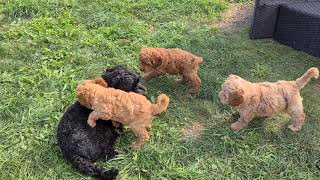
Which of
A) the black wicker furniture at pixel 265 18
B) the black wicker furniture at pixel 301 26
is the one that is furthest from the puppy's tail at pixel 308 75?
the black wicker furniture at pixel 265 18

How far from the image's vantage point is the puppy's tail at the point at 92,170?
4.11m

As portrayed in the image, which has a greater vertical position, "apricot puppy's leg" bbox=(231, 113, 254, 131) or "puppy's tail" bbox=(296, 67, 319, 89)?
"puppy's tail" bbox=(296, 67, 319, 89)

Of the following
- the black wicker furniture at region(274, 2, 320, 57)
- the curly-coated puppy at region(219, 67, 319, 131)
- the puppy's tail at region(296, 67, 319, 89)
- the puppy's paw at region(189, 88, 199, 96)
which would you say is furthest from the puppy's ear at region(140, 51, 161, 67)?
the black wicker furniture at region(274, 2, 320, 57)

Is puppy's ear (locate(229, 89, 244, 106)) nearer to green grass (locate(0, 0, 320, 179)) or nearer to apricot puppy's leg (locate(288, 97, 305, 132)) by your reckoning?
green grass (locate(0, 0, 320, 179))

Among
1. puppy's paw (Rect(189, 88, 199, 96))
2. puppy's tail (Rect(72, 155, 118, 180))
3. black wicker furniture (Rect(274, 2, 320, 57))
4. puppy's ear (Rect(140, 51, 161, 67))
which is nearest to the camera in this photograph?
puppy's tail (Rect(72, 155, 118, 180))

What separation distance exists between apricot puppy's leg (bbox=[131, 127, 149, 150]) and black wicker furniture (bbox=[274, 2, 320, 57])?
299 centimetres

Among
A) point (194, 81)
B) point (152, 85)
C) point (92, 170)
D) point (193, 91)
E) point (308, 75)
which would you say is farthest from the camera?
point (152, 85)

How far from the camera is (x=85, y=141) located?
13.8ft

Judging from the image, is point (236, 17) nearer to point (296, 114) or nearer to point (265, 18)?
point (265, 18)

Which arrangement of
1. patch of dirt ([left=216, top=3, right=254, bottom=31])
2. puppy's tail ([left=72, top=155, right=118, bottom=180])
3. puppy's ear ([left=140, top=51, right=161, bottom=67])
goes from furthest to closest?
patch of dirt ([left=216, top=3, right=254, bottom=31]), puppy's ear ([left=140, top=51, right=161, bottom=67]), puppy's tail ([left=72, top=155, right=118, bottom=180])

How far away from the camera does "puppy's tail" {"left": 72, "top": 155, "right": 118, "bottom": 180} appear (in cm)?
411

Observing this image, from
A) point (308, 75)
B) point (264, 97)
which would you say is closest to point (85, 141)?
point (264, 97)

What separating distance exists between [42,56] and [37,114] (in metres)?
1.32

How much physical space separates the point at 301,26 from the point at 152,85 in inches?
91.7
